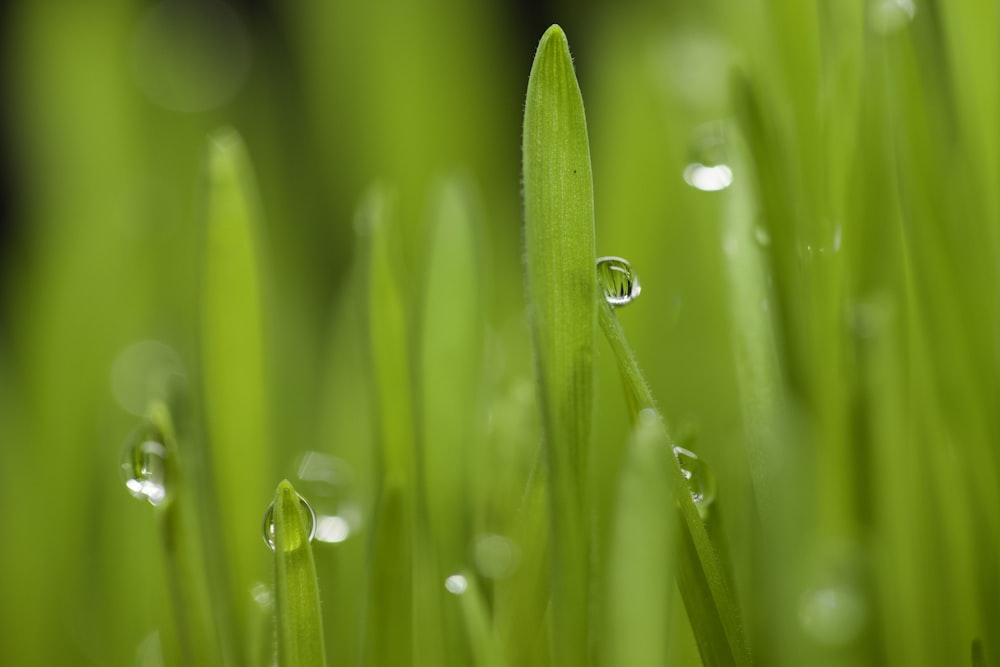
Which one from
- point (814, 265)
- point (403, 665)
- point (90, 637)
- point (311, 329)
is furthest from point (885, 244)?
point (311, 329)

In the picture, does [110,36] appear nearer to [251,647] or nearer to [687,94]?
[687,94]

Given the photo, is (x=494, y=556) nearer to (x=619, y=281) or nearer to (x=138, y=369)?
(x=619, y=281)

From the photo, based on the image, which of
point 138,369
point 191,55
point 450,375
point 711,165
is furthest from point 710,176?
point 191,55

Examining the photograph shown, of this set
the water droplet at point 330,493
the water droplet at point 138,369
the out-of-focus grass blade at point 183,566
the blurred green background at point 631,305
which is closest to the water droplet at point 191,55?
the blurred green background at point 631,305

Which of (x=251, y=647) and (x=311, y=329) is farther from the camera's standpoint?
(x=311, y=329)

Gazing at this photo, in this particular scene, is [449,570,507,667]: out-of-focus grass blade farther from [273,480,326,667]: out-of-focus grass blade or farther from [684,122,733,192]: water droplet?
[684,122,733,192]: water droplet

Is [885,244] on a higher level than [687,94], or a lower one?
lower
